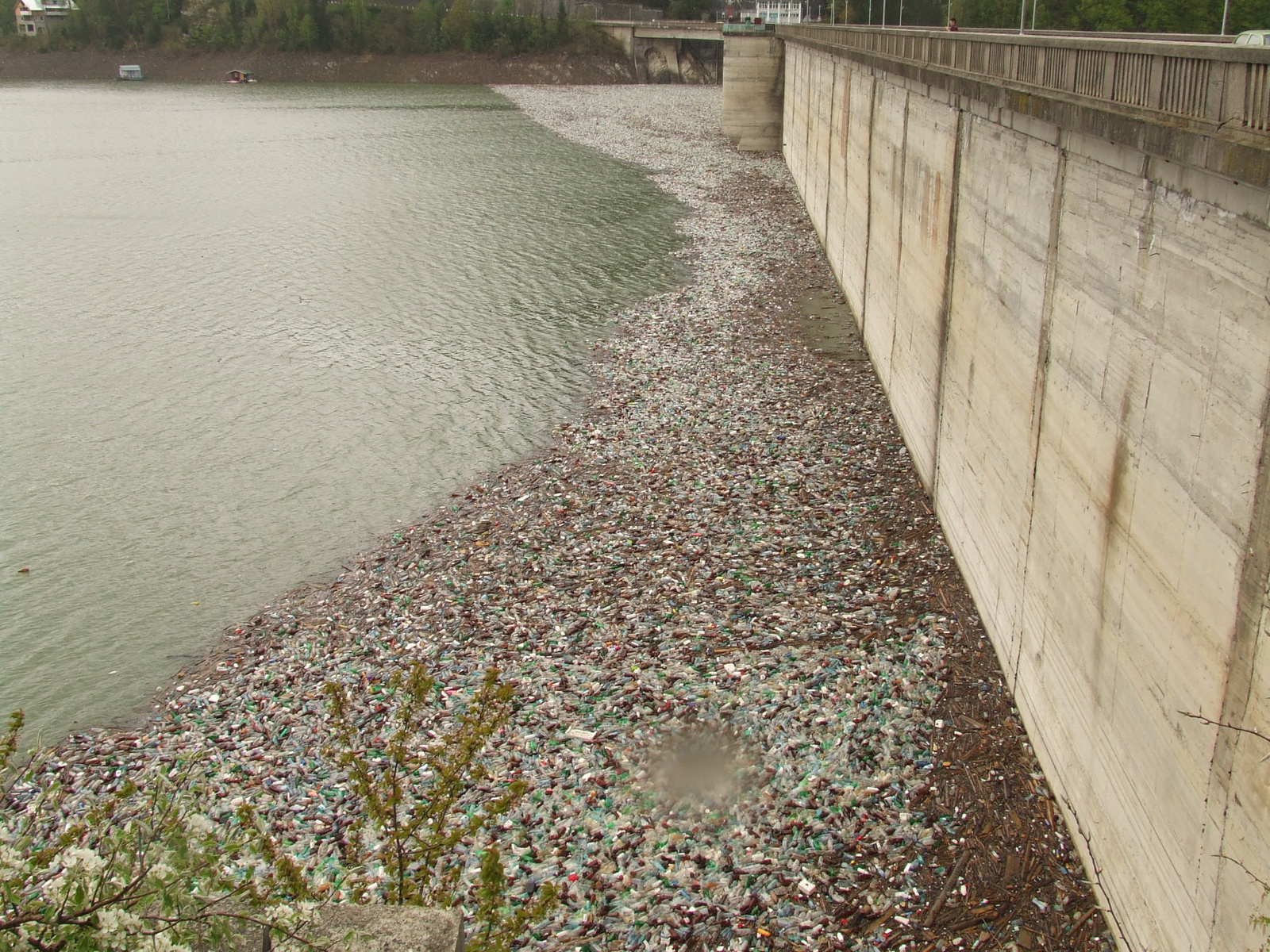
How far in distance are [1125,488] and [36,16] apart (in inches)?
6938

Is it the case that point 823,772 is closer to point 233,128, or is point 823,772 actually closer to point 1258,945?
point 1258,945

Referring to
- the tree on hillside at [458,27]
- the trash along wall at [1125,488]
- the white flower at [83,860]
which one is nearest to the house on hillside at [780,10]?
the tree on hillside at [458,27]

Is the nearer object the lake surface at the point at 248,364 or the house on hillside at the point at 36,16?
the lake surface at the point at 248,364

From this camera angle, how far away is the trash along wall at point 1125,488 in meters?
7.02

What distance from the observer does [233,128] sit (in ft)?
259

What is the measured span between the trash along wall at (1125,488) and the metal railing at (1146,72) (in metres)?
0.45

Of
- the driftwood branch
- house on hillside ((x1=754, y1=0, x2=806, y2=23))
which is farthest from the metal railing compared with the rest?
house on hillside ((x1=754, y1=0, x2=806, y2=23))

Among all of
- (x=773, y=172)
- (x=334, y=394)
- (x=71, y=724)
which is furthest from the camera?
(x=773, y=172)

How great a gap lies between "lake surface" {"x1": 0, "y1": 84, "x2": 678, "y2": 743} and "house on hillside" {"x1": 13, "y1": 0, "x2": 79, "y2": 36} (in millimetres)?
106055

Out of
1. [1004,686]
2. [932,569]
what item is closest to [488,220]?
[932,569]

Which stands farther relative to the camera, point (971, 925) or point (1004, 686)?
point (1004, 686)

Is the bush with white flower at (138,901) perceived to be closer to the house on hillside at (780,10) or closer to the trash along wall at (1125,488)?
the trash along wall at (1125,488)

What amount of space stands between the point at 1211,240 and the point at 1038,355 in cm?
416

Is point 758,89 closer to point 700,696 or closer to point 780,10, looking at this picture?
point 780,10
